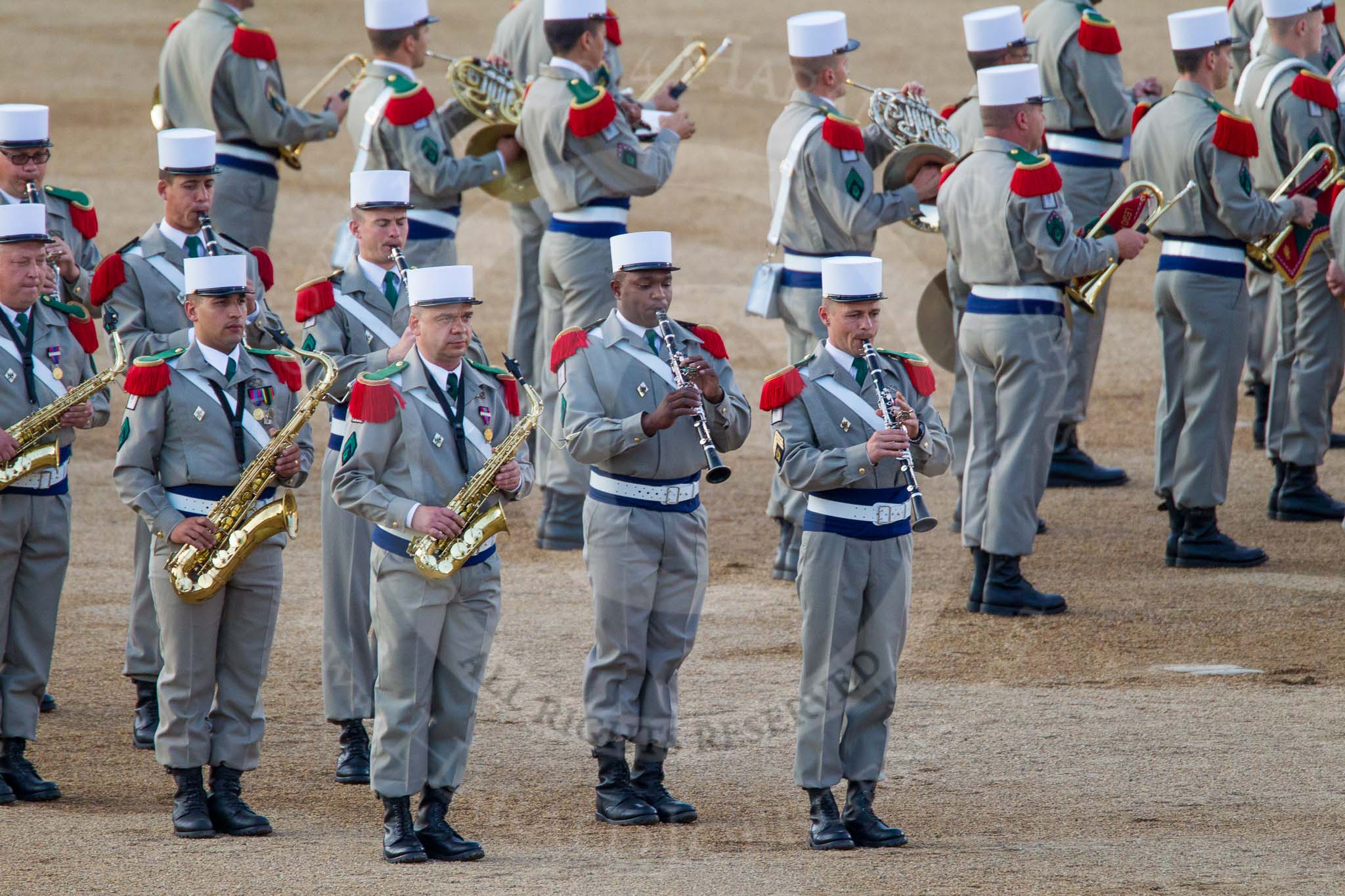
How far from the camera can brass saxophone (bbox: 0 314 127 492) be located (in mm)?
7391

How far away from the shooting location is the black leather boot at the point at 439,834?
21.5 ft

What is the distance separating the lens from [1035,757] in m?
7.69

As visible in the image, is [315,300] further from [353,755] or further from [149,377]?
[353,755]

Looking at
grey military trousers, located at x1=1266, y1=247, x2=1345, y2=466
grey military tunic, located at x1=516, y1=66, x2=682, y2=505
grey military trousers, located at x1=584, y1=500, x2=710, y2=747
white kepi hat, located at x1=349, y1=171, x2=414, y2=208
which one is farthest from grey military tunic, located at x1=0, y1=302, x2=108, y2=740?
grey military trousers, located at x1=1266, y1=247, x2=1345, y2=466

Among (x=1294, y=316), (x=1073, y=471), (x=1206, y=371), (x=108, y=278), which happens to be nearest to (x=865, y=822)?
(x=108, y=278)

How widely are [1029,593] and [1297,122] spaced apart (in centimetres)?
325

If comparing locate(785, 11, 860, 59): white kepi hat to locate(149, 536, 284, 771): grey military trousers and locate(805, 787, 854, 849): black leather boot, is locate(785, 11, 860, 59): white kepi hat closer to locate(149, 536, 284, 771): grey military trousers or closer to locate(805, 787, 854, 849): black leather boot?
locate(149, 536, 284, 771): grey military trousers

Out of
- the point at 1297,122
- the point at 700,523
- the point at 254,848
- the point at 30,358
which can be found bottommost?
the point at 254,848

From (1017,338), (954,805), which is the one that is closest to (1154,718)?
(954,805)

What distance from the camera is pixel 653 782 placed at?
7.19m

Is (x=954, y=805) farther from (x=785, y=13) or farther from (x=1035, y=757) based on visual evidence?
(x=785, y=13)

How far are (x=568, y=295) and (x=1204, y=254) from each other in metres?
3.43

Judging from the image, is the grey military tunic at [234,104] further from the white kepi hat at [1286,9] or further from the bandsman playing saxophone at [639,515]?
the white kepi hat at [1286,9]

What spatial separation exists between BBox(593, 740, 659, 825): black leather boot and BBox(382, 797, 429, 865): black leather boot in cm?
78
